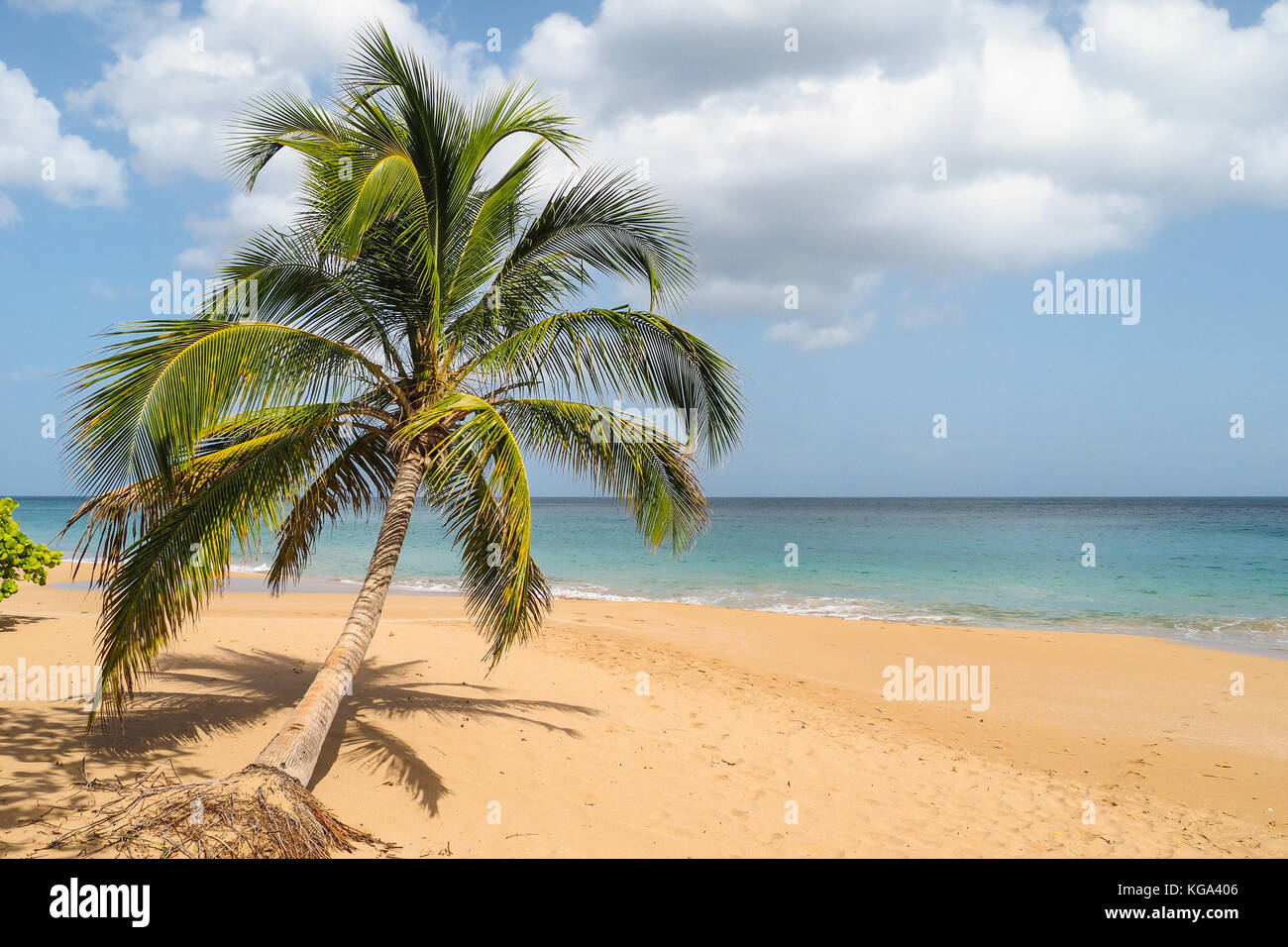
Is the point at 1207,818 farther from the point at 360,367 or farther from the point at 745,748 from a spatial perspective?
the point at 360,367

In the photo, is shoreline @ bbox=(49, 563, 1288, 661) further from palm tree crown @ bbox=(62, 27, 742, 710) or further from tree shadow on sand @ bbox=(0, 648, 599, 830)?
palm tree crown @ bbox=(62, 27, 742, 710)

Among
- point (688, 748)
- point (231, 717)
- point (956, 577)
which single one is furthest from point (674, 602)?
point (231, 717)

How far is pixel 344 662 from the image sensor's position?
216 inches

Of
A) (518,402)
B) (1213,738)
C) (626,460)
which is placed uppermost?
(518,402)

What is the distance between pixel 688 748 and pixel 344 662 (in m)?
3.73

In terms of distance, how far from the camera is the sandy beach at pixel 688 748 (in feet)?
18.6

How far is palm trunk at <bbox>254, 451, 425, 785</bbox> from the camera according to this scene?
15.8ft

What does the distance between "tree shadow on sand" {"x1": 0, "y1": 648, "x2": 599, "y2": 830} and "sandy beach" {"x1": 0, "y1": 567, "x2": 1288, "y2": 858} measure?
0.04 meters

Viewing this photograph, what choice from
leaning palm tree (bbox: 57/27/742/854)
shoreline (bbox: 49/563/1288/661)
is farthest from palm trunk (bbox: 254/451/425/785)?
shoreline (bbox: 49/563/1288/661)

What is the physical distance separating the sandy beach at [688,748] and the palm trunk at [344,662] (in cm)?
76

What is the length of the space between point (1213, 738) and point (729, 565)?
2403 cm

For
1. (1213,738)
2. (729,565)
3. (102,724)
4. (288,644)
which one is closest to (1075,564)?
(729,565)

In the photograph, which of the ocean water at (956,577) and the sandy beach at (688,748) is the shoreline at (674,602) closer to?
Answer: the ocean water at (956,577)

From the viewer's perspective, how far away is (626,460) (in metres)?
6.67
